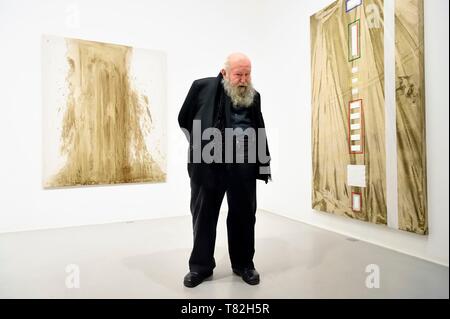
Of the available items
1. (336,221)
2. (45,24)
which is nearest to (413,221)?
(336,221)

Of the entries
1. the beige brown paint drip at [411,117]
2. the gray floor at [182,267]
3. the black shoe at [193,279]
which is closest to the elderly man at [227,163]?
the black shoe at [193,279]

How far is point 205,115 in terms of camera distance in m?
1.98

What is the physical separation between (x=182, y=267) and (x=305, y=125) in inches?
85.4

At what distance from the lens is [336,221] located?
125 inches

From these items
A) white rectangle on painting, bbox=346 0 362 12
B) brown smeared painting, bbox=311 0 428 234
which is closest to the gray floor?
brown smeared painting, bbox=311 0 428 234

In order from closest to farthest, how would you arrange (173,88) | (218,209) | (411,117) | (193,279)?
(193,279), (218,209), (411,117), (173,88)

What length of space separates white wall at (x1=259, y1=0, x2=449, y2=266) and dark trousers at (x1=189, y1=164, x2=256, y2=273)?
4.46 feet

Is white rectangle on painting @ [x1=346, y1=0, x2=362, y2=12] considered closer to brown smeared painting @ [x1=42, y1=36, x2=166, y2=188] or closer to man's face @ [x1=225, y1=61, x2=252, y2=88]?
man's face @ [x1=225, y1=61, x2=252, y2=88]

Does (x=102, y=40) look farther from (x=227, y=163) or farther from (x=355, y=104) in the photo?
(x=355, y=104)

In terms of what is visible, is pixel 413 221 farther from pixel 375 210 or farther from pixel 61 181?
pixel 61 181

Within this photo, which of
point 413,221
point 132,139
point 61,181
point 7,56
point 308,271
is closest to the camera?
point 308,271

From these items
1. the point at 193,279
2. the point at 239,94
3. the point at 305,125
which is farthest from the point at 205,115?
the point at 305,125

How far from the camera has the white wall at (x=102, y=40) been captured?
3.18 metres
